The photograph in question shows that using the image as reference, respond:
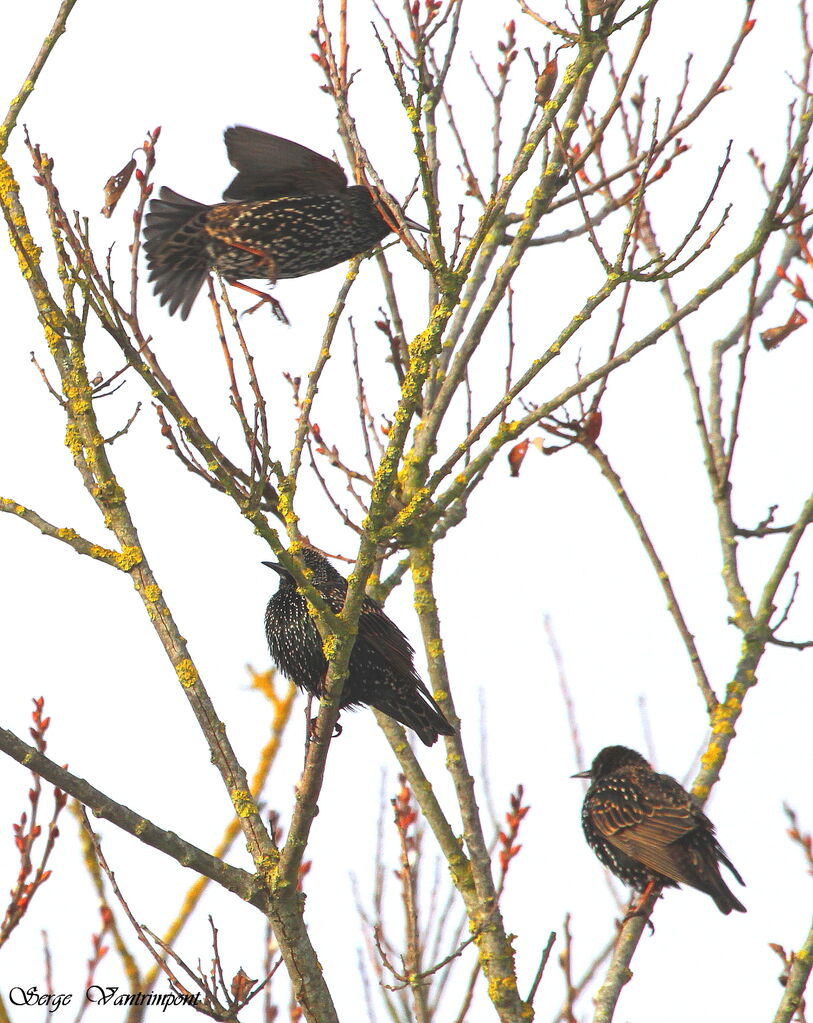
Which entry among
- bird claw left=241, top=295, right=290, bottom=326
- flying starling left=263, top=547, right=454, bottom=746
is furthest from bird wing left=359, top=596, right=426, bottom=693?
bird claw left=241, top=295, right=290, bottom=326

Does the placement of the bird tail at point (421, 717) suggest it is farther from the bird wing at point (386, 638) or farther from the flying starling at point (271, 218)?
the flying starling at point (271, 218)

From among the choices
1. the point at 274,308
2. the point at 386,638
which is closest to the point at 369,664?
the point at 386,638

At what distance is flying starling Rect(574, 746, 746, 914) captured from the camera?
550cm

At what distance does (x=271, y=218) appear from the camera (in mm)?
5078

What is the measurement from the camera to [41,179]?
3156 mm

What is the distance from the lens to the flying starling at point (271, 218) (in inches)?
201

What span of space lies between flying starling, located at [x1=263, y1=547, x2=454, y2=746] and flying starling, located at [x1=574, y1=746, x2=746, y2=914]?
1.31m

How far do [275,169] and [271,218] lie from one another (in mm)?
269

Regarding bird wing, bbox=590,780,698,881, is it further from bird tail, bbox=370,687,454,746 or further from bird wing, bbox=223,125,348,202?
bird wing, bbox=223,125,348,202

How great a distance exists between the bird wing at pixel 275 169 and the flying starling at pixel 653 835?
3.10m

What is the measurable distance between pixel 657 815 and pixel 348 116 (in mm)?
3557

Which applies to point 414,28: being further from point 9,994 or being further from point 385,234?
point 9,994

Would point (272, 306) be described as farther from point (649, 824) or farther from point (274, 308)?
point (649, 824)

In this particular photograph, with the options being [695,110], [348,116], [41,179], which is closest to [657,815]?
[695,110]
